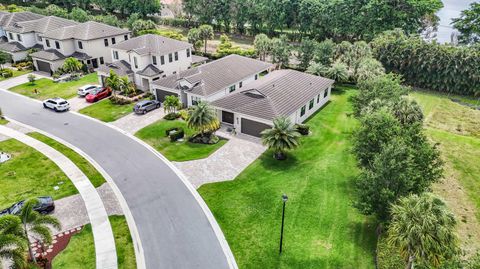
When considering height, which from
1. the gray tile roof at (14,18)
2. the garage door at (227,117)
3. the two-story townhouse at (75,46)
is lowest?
the garage door at (227,117)

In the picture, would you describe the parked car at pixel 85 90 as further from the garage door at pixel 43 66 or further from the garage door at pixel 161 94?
the garage door at pixel 43 66

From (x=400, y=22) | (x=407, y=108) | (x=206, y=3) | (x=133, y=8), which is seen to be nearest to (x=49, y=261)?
(x=407, y=108)

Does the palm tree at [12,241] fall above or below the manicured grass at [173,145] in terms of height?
above

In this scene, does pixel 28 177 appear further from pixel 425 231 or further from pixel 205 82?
pixel 425 231

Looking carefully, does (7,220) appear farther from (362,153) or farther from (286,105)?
(286,105)

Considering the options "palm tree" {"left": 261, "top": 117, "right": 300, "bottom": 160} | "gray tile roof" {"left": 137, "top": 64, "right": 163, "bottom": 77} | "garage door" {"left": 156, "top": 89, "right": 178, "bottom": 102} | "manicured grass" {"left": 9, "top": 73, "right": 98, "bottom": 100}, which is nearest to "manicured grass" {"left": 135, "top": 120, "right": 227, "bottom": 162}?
"palm tree" {"left": 261, "top": 117, "right": 300, "bottom": 160}

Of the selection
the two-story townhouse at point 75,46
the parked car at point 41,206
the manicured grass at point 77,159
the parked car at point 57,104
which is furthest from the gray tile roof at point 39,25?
the parked car at point 41,206

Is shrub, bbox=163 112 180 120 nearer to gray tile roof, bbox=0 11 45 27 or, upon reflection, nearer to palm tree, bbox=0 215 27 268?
palm tree, bbox=0 215 27 268
